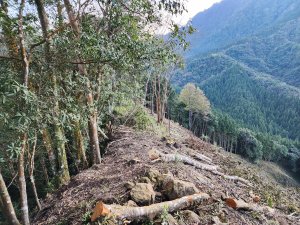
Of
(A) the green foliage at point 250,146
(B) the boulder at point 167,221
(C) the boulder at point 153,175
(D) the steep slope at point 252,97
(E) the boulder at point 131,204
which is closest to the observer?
(B) the boulder at point 167,221

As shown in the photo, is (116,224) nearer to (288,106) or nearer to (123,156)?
(123,156)

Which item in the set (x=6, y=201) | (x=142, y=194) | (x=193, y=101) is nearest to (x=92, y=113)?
(x=6, y=201)

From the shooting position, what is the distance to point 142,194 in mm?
5312

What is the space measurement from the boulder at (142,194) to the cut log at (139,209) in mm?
233

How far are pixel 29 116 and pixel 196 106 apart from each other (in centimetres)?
4563

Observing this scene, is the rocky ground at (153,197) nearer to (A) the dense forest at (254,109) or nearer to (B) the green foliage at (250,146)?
(A) the dense forest at (254,109)

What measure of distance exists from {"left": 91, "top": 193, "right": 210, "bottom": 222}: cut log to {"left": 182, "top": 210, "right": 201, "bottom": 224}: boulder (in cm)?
13

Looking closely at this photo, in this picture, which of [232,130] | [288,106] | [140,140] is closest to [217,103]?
[288,106]

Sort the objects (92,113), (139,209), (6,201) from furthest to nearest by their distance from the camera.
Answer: (92,113) → (6,201) → (139,209)

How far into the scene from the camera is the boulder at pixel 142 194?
17.1ft

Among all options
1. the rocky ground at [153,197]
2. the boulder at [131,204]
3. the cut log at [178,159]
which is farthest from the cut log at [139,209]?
the cut log at [178,159]

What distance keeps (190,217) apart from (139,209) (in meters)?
0.97

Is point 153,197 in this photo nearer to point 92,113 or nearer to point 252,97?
point 92,113

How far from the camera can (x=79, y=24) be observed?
301 inches
